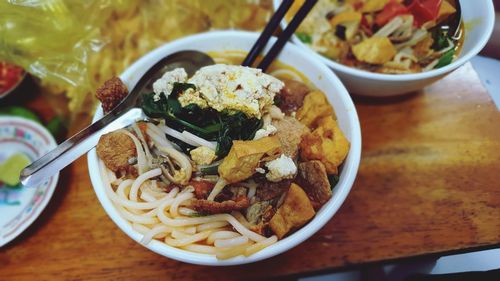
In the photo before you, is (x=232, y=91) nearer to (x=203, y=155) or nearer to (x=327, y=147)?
(x=203, y=155)

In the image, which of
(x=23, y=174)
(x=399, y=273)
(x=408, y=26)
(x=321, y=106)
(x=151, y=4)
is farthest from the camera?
(x=399, y=273)

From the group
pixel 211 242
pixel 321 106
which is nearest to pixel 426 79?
pixel 321 106

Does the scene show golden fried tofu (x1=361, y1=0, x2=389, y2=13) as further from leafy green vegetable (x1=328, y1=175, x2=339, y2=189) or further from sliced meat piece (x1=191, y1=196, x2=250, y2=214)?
sliced meat piece (x1=191, y1=196, x2=250, y2=214)

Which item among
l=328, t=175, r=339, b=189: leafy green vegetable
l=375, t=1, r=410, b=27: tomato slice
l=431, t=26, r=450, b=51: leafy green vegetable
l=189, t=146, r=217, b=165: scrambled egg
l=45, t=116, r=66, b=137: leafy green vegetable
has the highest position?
l=375, t=1, r=410, b=27: tomato slice

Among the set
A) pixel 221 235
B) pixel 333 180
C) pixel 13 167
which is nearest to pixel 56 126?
pixel 13 167

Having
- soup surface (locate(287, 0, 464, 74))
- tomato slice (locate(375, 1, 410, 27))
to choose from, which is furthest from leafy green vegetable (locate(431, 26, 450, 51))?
tomato slice (locate(375, 1, 410, 27))

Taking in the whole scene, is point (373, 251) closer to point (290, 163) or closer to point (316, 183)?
point (316, 183)
